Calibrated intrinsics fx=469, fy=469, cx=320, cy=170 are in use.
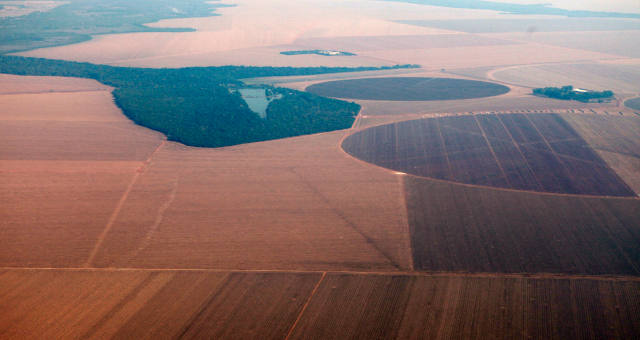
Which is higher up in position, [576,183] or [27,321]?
[576,183]

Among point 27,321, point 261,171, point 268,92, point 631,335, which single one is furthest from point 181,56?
point 631,335

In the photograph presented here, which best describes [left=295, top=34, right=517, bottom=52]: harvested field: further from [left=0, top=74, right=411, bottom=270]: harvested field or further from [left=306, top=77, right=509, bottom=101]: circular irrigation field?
[left=0, top=74, right=411, bottom=270]: harvested field

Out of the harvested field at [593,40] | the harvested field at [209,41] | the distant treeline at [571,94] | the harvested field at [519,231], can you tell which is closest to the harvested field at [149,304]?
the harvested field at [519,231]

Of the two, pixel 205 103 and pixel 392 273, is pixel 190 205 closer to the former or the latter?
pixel 392 273

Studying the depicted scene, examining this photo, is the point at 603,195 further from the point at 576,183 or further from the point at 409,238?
the point at 409,238

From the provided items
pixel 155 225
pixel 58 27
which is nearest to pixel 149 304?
pixel 155 225

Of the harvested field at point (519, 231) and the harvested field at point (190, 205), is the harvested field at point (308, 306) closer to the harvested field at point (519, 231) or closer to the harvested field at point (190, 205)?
the harvested field at point (519, 231)
